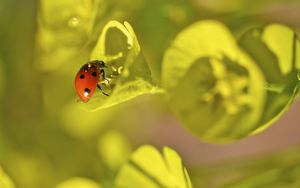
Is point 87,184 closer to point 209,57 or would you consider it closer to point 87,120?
point 87,120

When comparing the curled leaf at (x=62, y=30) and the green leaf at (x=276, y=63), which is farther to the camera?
the curled leaf at (x=62, y=30)

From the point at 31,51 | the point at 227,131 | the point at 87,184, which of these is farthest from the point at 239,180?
the point at 31,51

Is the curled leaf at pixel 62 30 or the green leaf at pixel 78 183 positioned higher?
the curled leaf at pixel 62 30

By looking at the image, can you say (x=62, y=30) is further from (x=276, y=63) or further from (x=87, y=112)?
(x=276, y=63)

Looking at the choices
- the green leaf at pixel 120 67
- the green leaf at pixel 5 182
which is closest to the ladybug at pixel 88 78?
the green leaf at pixel 120 67

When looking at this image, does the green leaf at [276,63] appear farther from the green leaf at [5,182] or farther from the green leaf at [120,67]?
the green leaf at [5,182]

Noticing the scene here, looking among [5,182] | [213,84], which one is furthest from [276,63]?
[5,182]

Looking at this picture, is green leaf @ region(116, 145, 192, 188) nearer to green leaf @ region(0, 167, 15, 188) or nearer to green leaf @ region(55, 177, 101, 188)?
green leaf @ region(55, 177, 101, 188)

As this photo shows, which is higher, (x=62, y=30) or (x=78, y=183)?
(x=62, y=30)
